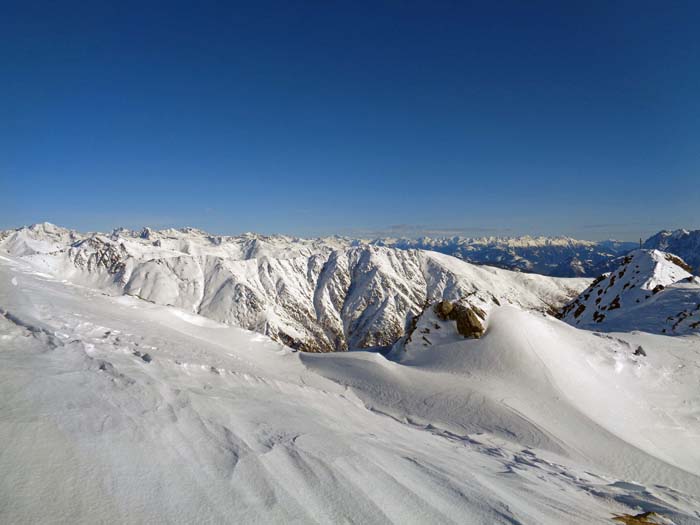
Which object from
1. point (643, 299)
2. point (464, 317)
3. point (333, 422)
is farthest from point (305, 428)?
point (643, 299)

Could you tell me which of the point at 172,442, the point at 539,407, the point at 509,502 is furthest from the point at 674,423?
the point at 172,442

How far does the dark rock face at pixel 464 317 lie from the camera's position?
86.6 ft

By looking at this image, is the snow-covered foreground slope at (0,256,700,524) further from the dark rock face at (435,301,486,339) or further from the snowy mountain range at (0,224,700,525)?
the dark rock face at (435,301,486,339)

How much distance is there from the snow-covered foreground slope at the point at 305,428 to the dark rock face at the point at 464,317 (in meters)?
2.48

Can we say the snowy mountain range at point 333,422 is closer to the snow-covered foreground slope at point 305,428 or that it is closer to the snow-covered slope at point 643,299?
the snow-covered foreground slope at point 305,428

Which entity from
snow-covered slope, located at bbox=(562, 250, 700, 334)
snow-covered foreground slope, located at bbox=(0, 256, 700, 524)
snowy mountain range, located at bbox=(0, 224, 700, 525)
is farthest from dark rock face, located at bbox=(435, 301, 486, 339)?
snow-covered slope, located at bbox=(562, 250, 700, 334)

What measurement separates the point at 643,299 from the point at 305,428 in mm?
50663

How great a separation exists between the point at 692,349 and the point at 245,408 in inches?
1326

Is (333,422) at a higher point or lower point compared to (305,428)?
lower

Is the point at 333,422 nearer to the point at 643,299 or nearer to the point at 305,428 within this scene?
the point at 305,428

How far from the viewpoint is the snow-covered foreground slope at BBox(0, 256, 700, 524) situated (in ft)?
16.5

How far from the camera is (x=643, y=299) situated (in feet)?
140

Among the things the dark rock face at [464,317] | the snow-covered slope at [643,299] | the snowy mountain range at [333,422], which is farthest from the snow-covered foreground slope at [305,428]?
the snow-covered slope at [643,299]

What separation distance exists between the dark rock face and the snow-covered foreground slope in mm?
2477
